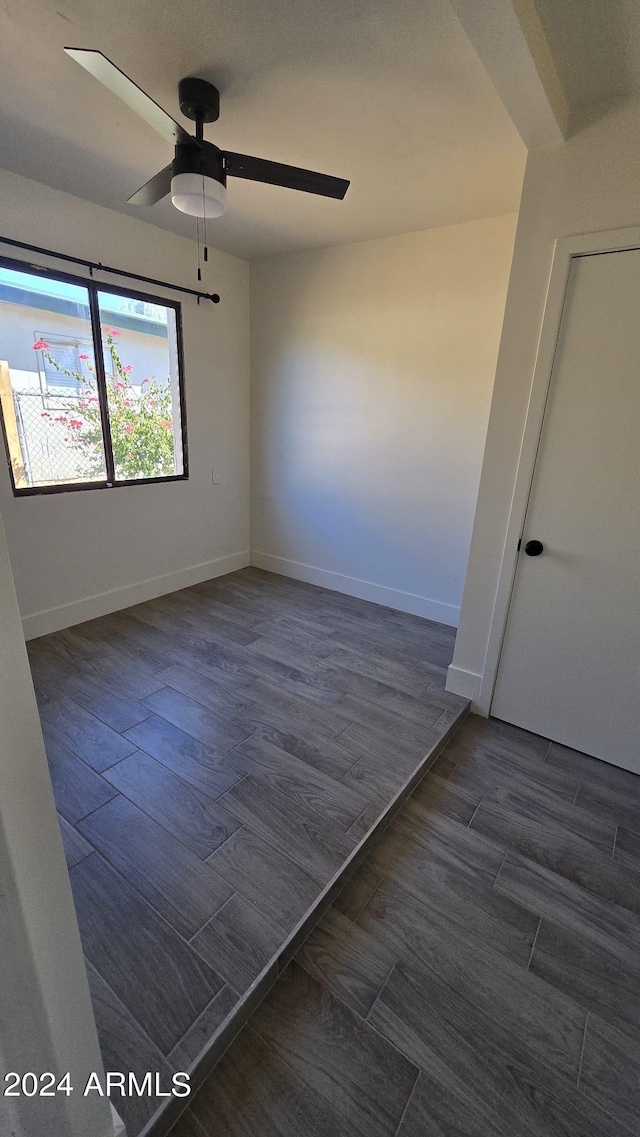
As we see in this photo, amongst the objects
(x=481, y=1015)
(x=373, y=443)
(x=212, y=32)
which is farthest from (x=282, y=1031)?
(x=373, y=443)

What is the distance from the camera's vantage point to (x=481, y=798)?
1.83 metres

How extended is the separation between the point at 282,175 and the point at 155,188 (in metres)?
0.54

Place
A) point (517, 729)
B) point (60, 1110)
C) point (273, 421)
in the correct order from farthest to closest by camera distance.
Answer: point (273, 421), point (517, 729), point (60, 1110)

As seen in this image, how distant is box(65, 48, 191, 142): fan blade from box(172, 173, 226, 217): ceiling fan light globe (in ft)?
0.34

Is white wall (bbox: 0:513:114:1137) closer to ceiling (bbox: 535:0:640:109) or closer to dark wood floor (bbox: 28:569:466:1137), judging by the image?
dark wood floor (bbox: 28:569:466:1137)

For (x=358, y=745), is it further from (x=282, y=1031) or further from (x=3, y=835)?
(x=3, y=835)

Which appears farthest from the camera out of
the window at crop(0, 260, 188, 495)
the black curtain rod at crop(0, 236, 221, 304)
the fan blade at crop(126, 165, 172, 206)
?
the window at crop(0, 260, 188, 495)

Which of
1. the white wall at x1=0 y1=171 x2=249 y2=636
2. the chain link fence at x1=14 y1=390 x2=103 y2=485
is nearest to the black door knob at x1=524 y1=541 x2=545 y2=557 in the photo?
the white wall at x1=0 y1=171 x2=249 y2=636

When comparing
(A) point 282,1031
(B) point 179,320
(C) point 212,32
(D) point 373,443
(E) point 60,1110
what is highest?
(C) point 212,32

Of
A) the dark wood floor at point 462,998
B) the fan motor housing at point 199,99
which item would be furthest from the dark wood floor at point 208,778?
the fan motor housing at point 199,99

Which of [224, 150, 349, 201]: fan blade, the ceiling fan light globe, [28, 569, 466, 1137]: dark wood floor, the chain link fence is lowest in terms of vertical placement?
[28, 569, 466, 1137]: dark wood floor

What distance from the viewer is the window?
2.45m

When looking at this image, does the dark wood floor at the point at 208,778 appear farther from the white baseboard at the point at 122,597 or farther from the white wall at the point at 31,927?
the white wall at the point at 31,927

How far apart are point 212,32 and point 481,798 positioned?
282 centimetres
